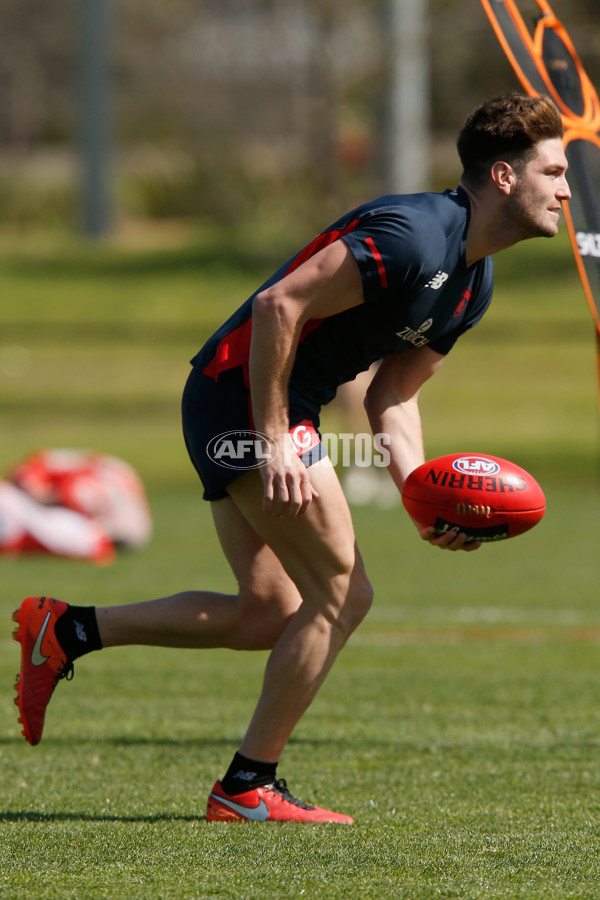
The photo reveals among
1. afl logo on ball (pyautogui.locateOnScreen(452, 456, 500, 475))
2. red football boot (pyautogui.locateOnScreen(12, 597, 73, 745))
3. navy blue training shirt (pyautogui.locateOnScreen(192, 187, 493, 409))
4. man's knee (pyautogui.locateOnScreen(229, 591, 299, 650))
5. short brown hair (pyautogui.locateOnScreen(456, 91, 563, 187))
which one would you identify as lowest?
red football boot (pyautogui.locateOnScreen(12, 597, 73, 745))

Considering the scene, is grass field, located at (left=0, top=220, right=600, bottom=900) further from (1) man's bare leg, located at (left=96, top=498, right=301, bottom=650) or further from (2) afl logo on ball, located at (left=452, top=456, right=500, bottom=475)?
(2) afl logo on ball, located at (left=452, top=456, right=500, bottom=475)

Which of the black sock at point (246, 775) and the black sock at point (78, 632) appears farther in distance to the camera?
the black sock at point (78, 632)

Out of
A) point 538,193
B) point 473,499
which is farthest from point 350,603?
point 538,193

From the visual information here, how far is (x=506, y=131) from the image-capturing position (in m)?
3.87

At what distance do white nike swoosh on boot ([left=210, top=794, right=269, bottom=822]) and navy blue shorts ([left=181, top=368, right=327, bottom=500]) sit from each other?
953 mm

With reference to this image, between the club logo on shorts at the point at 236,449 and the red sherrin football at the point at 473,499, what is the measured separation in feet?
1.72

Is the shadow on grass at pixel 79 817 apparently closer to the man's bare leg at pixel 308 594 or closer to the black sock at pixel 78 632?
the man's bare leg at pixel 308 594

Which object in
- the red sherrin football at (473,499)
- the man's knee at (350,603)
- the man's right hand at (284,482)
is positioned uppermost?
the man's right hand at (284,482)

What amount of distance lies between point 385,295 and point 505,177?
1.76ft

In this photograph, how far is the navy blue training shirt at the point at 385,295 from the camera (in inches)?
144

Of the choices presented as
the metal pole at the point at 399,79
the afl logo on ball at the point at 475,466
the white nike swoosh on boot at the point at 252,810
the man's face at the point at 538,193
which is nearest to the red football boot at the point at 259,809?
the white nike swoosh on boot at the point at 252,810

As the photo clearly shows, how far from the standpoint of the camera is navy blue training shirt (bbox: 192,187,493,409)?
12.0 feet

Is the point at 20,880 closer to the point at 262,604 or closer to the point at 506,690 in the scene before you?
the point at 262,604

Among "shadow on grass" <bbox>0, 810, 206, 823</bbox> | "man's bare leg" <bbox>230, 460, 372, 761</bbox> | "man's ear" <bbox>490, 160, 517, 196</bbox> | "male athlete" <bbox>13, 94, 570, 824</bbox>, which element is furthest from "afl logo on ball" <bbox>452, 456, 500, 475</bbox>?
"shadow on grass" <bbox>0, 810, 206, 823</bbox>
